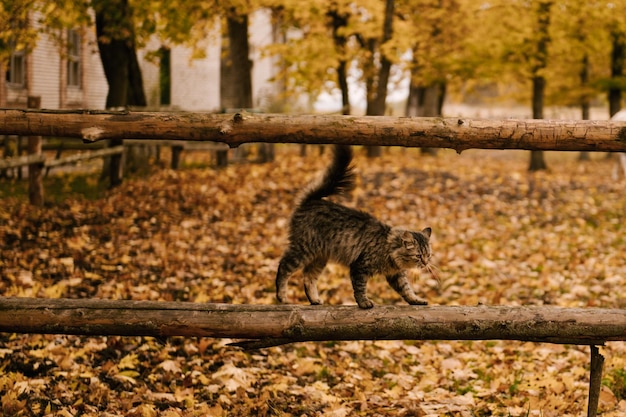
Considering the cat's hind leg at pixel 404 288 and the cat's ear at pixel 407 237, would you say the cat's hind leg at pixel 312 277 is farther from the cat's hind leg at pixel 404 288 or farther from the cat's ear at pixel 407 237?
the cat's ear at pixel 407 237

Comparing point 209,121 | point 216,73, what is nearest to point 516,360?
point 209,121

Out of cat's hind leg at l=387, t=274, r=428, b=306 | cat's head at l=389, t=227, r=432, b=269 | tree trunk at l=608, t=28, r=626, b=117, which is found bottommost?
cat's hind leg at l=387, t=274, r=428, b=306

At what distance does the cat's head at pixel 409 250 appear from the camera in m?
3.99

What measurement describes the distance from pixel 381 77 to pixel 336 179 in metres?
12.8

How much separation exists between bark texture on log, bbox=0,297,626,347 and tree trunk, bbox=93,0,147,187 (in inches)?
348

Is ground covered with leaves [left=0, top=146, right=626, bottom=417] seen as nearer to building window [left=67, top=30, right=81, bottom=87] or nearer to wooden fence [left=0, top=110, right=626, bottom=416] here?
wooden fence [left=0, top=110, right=626, bottom=416]

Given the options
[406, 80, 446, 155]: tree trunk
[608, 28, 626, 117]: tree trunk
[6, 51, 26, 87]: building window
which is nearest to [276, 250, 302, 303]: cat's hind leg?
[6, 51, 26, 87]: building window

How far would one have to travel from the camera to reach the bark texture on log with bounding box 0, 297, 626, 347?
365 cm

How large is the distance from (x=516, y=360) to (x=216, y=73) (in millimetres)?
24870

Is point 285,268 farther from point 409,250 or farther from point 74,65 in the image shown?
point 74,65

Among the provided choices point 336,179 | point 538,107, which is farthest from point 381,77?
point 336,179

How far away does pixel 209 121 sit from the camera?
3.80 meters

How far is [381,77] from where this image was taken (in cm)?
1667

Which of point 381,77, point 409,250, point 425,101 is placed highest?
point 381,77
